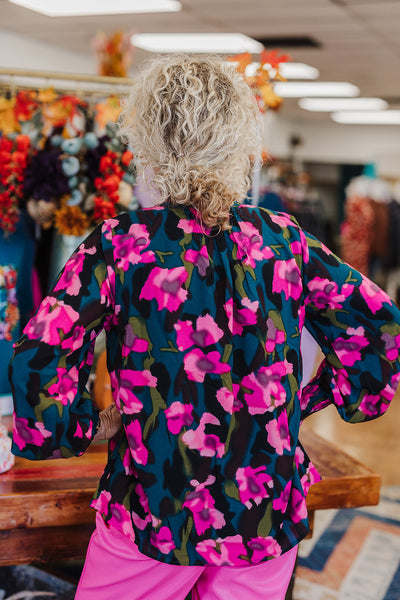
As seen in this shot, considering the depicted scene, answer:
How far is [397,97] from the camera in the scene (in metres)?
8.77

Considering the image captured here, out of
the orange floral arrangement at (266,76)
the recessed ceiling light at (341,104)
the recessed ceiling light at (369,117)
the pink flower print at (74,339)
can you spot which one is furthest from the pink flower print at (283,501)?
the recessed ceiling light at (369,117)

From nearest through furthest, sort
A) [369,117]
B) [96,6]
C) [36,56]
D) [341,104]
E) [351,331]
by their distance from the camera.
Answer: [351,331] < [96,6] < [36,56] < [341,104] < [369,117]

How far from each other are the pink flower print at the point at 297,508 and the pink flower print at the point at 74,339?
1.64ft

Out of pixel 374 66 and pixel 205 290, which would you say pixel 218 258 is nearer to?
pixel 205 290

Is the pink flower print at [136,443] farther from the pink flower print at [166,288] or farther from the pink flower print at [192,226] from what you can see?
the pink flower print at [192,226]

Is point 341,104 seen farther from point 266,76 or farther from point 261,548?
point 261,548

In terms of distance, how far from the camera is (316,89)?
8.40 metres

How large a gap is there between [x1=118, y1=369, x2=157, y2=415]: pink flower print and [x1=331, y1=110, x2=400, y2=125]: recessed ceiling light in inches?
384

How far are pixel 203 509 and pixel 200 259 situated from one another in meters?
0.45

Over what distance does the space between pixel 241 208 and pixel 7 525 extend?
1.06 m

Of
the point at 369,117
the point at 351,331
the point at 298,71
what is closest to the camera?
the point at 351,331

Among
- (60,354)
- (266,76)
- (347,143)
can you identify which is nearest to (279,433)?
(60,354)

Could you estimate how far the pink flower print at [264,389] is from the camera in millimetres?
1233

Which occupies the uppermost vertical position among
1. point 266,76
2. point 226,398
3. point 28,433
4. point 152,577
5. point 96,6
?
point 96,6
